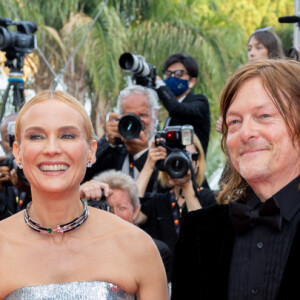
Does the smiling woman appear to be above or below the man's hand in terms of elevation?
above

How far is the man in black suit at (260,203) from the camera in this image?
2.10m

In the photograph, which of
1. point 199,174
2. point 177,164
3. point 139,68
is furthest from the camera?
point 139,68

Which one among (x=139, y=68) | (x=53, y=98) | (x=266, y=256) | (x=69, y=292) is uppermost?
(x=53, y=98)

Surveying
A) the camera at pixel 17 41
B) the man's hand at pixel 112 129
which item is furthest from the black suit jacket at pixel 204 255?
the camera at pixel 17 41

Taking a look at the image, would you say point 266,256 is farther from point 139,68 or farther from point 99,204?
point 139,68

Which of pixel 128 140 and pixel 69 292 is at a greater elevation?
pixel 69 292

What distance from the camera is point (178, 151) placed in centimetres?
417

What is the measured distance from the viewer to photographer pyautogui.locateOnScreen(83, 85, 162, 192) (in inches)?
182

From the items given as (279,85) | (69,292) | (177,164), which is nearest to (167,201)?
(177,164)

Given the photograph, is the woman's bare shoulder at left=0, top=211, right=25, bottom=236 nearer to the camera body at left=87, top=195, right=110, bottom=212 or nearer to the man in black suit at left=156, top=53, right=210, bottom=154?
the camera body at left=87, top=195, right=110, bottom=212

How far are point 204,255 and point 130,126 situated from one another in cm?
236

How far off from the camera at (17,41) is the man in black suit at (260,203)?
298cm

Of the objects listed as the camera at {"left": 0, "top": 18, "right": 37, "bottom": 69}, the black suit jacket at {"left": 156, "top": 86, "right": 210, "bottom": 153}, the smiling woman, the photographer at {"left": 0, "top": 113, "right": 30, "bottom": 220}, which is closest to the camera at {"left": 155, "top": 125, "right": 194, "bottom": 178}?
the black suit jacket at {"left": 156, "top": 86, "right": 210, "bottom": 153}

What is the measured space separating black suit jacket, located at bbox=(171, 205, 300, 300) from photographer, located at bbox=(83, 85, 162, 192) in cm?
222
